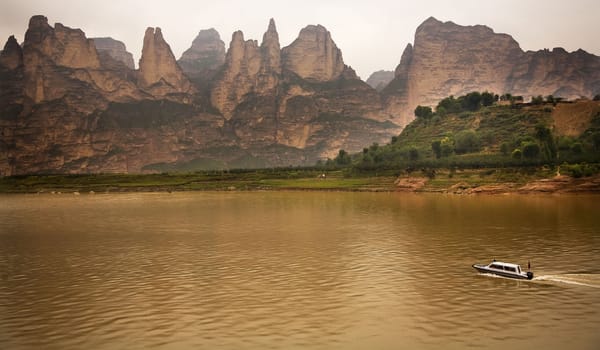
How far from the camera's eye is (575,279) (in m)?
31.1

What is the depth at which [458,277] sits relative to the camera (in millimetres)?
32812

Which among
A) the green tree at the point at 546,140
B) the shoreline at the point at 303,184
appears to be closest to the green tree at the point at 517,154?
the green tree at the point at 546,140

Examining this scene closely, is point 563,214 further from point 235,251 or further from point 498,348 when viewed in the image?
point 498,348

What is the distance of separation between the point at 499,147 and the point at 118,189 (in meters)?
117

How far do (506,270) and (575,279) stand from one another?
403 cm

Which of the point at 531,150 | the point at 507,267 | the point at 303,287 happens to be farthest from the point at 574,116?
the point at 303,287

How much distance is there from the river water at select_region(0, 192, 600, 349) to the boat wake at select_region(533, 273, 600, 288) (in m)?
0.11

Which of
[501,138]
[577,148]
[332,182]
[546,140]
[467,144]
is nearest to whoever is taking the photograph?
[577,148]

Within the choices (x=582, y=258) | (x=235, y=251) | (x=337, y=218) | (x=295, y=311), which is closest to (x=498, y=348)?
(x=295, y=311)

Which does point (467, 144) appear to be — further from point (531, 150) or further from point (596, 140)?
point (596, 140)

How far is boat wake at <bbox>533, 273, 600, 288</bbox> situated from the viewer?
30.2 metres

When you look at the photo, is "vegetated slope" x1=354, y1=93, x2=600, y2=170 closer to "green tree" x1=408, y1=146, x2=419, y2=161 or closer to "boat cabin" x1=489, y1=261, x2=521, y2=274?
"green tree" x1=408, y1=146, x2=419, y2=161

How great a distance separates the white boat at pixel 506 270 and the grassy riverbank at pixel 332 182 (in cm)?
8029

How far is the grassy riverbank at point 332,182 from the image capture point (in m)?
107
